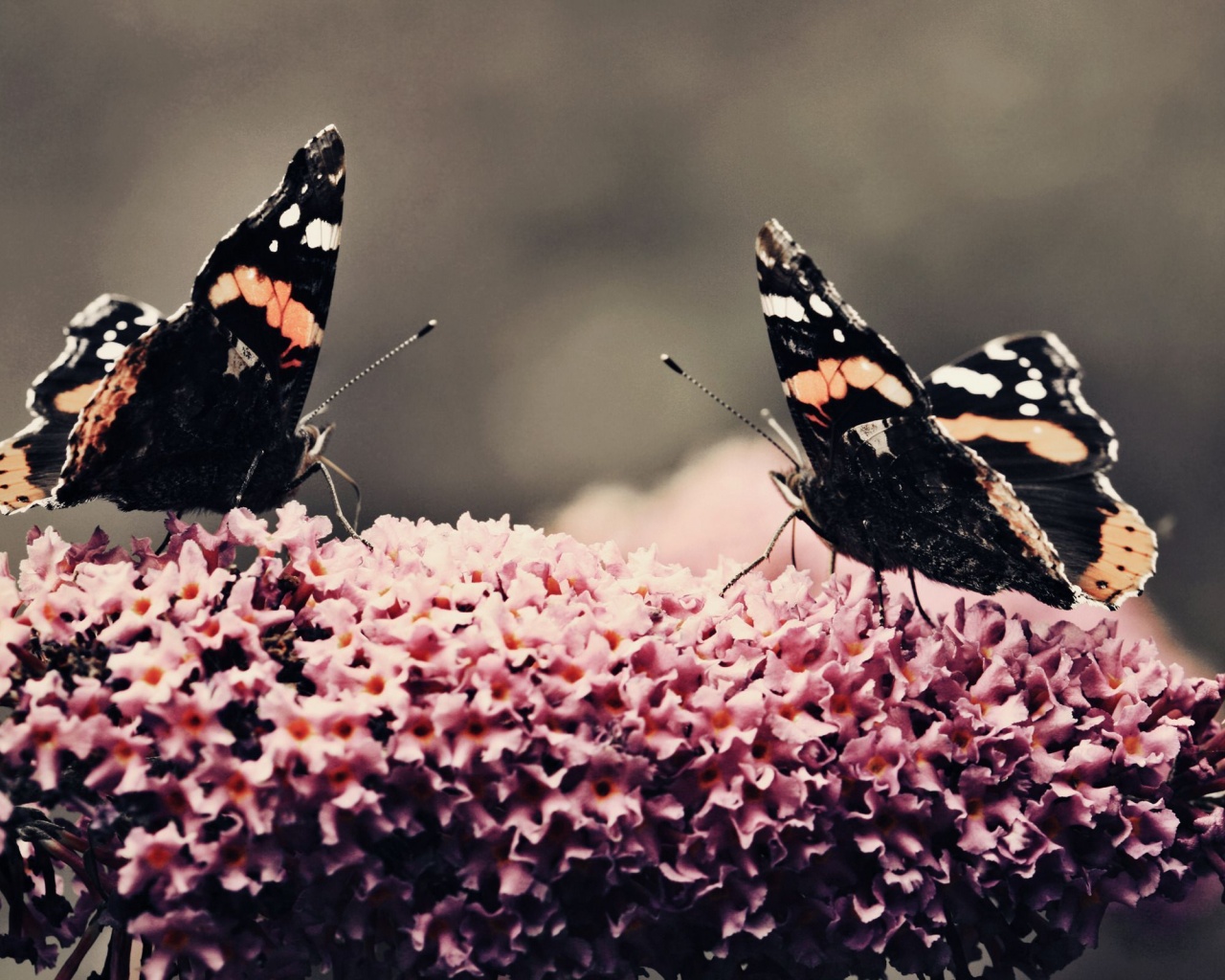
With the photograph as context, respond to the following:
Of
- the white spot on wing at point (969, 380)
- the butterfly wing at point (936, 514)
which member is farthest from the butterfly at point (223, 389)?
the white spot on wing at point (969, 380)

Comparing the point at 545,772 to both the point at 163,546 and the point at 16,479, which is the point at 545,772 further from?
the point at 16,479

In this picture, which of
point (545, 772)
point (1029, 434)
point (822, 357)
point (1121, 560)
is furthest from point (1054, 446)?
point (545, 772)

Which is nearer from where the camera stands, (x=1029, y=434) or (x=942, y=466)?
(x=942, y=466)

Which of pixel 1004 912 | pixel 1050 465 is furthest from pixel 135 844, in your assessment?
pixel 1050 465

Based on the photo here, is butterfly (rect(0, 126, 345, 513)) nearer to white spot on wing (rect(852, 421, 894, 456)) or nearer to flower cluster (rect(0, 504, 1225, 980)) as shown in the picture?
flower cluster (rect(0, 504, 1225, 980))

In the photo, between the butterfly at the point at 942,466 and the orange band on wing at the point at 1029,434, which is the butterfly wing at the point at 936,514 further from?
the orange band on wing at the point at 1029,434

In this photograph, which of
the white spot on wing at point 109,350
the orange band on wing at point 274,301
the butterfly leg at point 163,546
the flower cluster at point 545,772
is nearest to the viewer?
the flower cluster at point 545,772

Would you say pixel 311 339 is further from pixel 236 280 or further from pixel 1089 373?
pixel 1089 373
